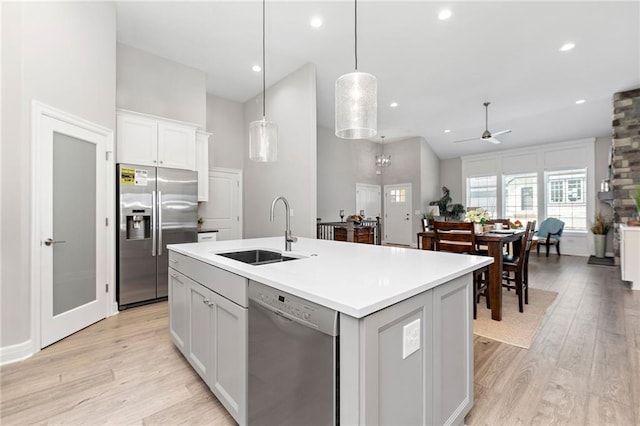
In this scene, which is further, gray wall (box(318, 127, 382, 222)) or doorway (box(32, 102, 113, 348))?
gray wall (box(318, 127, 382, 222))

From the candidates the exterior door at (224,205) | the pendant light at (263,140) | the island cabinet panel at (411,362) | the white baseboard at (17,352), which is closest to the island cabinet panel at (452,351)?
the island cabinet panel at (411,362)

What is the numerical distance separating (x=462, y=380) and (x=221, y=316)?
1301 mm

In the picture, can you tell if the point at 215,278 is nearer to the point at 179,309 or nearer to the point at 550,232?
the point at 179,309

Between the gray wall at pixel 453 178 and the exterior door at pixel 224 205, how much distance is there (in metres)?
6.74

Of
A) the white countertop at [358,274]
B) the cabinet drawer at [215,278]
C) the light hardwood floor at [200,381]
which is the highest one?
the white countertop at [358,274]

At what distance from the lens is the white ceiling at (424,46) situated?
314cm

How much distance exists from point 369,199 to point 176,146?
235 inches

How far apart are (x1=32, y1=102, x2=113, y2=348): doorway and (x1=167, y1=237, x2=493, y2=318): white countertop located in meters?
1.59

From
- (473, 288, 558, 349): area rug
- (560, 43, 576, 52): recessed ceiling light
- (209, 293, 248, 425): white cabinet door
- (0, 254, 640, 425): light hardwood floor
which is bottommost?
(0, 254, 640, 425): light hardwood floor

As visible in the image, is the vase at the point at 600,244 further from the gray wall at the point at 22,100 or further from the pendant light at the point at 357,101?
the gray wall at the point at 22,100

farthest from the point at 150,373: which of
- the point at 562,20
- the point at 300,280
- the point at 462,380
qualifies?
the point at 562,20

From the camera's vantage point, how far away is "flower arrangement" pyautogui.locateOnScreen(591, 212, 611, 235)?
638 cm

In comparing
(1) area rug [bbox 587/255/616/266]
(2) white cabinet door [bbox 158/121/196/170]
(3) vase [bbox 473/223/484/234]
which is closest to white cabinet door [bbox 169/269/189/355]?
(2) white cabinet door [bbox 158/121/196/170]

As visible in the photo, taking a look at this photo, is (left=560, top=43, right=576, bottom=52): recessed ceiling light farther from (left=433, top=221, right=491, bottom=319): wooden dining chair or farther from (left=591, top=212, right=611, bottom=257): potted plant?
(left=591, top=212, right=611, bottom=257): potted plant
